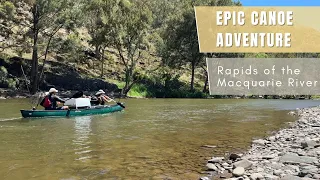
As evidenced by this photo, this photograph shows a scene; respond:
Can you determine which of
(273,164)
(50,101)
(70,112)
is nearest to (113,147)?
(273,164)

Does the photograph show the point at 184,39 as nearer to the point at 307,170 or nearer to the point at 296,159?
the point at 296,159

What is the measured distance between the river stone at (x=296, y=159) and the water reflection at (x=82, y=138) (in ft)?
20.2

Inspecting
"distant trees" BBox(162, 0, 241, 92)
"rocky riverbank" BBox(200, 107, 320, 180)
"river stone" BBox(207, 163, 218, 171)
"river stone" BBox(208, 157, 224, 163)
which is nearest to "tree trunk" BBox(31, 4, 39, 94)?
"distant trees" BBox(162, 0, 241, 92)

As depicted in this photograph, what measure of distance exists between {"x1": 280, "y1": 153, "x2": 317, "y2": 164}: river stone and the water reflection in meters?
6.15

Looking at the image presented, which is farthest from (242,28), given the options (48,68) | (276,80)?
(48,68)

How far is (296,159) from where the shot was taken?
962 cm

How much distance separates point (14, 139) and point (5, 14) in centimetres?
3152

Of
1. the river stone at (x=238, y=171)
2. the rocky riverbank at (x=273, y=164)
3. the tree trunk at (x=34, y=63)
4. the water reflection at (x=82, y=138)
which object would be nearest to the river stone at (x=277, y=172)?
the rocky riverbank at (x=273, y=164)

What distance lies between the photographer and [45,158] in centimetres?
1145

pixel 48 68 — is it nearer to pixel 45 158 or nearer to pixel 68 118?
pixel 68 118

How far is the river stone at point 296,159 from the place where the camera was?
30.8 ft

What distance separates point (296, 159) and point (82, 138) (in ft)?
30.8

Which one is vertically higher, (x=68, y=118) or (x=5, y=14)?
(x=5, y=14)

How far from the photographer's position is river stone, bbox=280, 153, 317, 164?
369 inches
